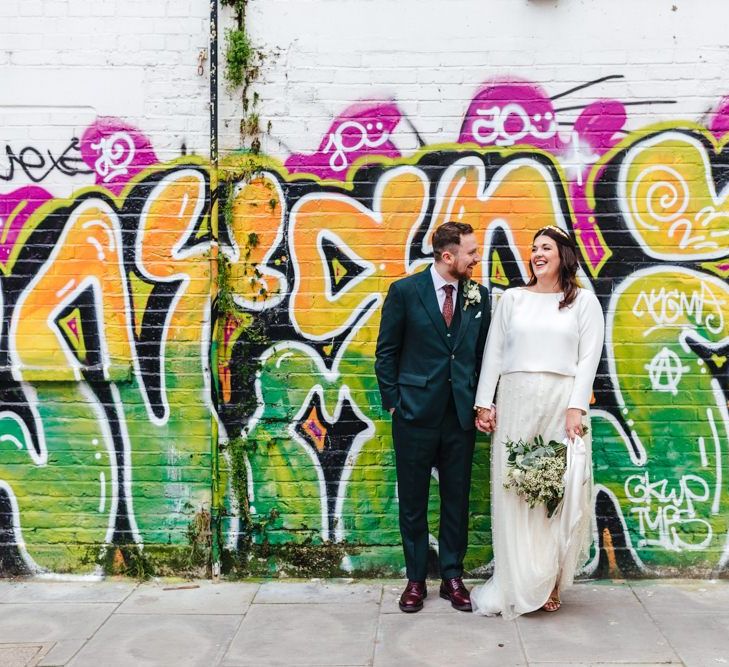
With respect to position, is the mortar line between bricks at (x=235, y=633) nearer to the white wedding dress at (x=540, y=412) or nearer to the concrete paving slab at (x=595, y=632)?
the white wedding dress at (x=540, y=412)

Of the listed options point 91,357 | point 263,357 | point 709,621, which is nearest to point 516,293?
point 263,357

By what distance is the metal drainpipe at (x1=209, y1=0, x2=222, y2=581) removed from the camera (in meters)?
5.62

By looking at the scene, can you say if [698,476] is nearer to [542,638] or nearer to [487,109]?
[542,638]

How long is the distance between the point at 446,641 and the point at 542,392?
1323 millimetres

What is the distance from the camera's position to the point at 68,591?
569 cm

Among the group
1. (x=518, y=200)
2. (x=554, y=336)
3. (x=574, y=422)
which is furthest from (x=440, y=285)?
(x=574, y=422)

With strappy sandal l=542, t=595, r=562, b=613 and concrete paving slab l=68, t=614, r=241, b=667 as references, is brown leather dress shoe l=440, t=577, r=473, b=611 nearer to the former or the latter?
strappy sandal l=542, t=595, r=562, b=613

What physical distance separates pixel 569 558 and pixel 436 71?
273 centimetres

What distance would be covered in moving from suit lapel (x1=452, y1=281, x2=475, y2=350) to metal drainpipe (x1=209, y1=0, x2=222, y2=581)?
54.9 inches

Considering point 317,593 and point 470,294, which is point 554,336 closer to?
point 470,294

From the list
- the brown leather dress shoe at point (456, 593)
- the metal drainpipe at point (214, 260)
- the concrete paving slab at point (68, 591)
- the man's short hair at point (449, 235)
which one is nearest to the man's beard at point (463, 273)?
the man's short hair at point (449, 235)

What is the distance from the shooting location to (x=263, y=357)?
18.9ft

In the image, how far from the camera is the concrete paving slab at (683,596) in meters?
5.27

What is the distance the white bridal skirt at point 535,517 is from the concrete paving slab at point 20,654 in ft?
7.21
